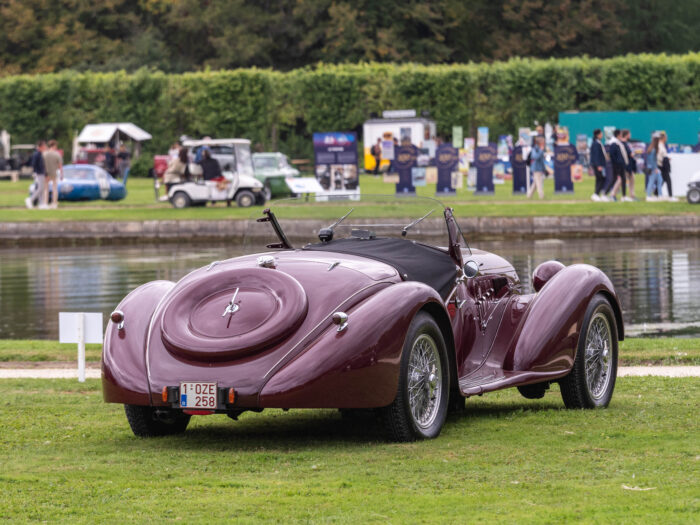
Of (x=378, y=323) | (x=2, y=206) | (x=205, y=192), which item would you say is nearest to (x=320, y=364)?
(x=378, y=323)

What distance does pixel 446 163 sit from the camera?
36.8m

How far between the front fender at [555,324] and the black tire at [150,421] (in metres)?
2.18

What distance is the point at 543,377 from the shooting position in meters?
8.20

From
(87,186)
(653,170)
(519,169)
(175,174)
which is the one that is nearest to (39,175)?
(87,186)

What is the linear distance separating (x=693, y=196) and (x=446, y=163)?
7.53 metres

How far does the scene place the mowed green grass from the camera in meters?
5.43

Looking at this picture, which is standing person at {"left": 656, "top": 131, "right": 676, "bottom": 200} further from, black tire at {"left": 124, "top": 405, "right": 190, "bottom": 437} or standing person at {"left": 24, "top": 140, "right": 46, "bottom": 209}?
black tire at {"left": 124, "top": 405, "right": 190, "bottom": 437}

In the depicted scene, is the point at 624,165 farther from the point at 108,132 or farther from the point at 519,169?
the point at 108,132

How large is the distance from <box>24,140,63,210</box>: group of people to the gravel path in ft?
79.1

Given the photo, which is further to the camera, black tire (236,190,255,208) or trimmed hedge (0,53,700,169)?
trimmed hedge (0,53,700,169)

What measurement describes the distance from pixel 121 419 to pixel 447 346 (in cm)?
223

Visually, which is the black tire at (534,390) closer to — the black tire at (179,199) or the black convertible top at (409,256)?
the black convertible top at (409,256)

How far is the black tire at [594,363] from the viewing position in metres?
8.43

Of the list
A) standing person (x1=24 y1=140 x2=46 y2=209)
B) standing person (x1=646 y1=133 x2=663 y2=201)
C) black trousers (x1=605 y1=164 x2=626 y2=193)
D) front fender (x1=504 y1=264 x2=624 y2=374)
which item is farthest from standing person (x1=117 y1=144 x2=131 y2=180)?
front fender (x1=504 y1=264 x2=624 y2=374)
